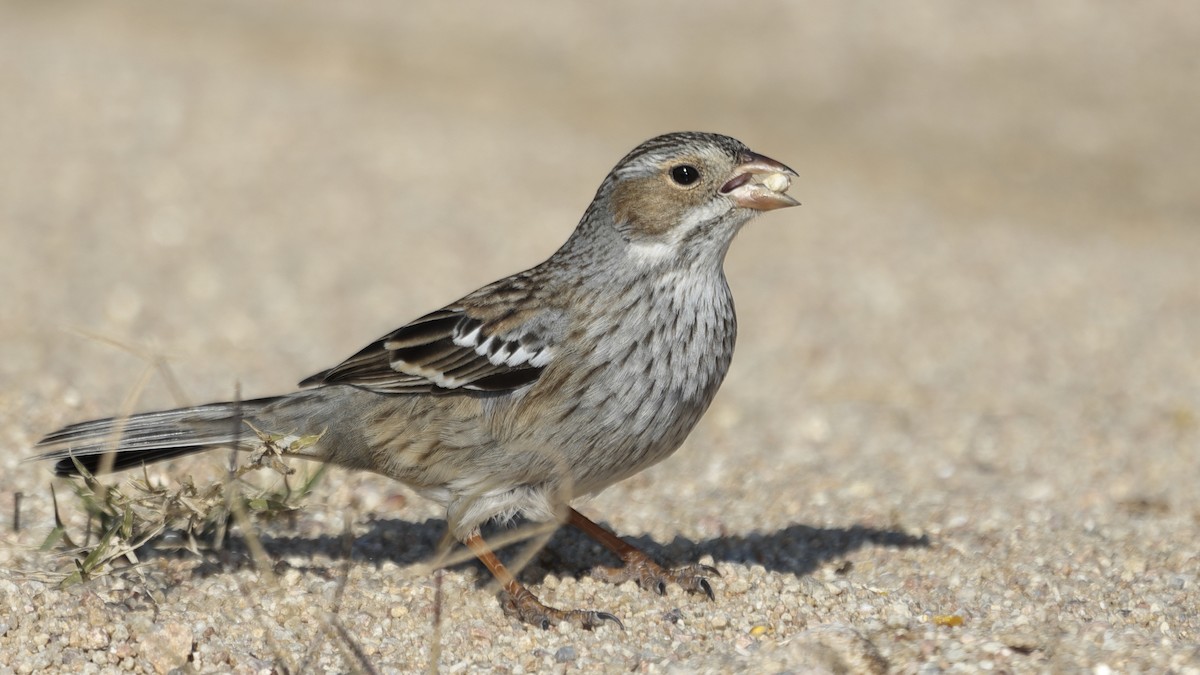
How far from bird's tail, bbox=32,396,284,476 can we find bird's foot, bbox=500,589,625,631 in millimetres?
1126

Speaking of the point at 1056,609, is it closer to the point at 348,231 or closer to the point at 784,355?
the point at 784,355

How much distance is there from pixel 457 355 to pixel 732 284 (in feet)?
19.9

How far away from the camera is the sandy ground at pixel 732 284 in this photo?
4949mm

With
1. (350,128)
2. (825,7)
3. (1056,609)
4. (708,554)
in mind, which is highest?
(825,7)

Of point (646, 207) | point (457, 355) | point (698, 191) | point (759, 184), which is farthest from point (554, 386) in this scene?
point (759, 184)

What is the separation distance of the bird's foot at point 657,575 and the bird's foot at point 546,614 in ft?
0.98

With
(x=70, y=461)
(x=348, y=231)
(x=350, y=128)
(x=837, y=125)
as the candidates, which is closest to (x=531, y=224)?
(x=348, y=231)

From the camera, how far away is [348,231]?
1167 cm

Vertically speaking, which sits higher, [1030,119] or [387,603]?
[1030,119]

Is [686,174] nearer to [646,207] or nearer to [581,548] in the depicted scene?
[646,207]

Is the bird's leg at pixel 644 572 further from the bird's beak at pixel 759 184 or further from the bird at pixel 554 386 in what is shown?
the bird's beak at pixel 759 184

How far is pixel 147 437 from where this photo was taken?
5.22 m

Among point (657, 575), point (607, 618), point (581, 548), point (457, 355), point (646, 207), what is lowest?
point (607, 618)

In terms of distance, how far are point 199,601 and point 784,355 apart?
18.6ft
